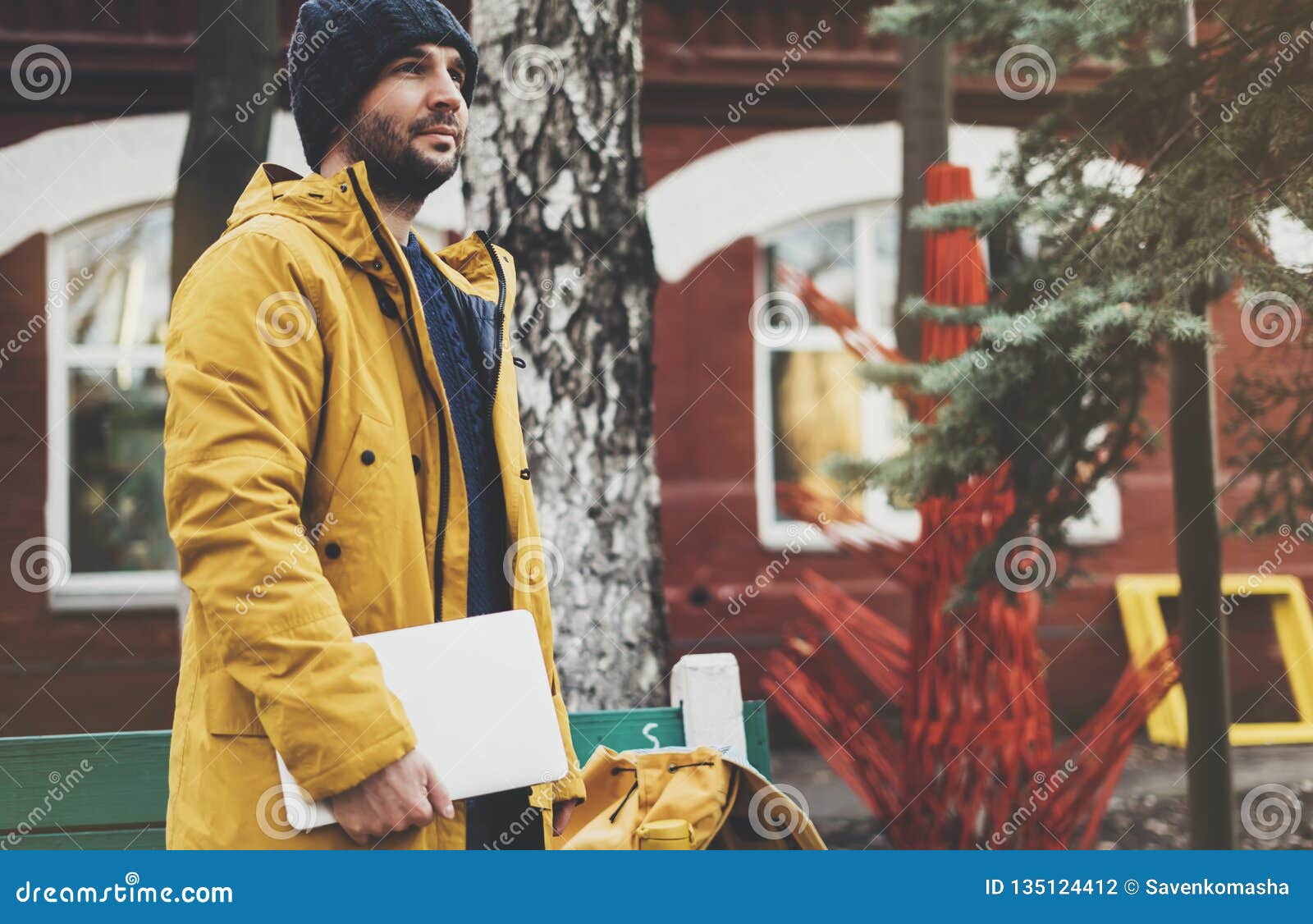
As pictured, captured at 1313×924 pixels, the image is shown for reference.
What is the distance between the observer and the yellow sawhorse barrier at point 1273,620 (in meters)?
A: 6.60

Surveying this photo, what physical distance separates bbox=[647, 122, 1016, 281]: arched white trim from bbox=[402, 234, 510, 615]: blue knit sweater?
4771 millimetres

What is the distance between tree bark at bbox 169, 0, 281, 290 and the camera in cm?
390

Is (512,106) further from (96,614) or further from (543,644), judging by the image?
(96,614)

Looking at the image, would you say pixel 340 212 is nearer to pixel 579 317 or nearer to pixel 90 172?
pixel 579 317

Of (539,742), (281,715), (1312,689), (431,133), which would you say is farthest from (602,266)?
(1312,689)

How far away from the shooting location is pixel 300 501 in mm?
1680

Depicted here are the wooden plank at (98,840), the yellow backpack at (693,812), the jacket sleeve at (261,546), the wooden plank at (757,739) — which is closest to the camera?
the jacket sleeve at (261,546)

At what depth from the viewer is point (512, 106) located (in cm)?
327

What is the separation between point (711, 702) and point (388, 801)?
123 cm

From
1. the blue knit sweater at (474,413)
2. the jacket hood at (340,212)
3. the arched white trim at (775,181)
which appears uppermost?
the arched white trim at (775,181)

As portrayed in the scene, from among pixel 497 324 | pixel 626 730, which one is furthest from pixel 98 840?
pixel 497 324

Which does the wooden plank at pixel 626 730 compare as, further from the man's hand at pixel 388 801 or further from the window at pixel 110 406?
the window at pixel 110 406

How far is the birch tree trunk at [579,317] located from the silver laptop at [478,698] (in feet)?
4.55

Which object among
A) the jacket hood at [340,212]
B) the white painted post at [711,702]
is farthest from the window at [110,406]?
the jacket hood at [340,212]
